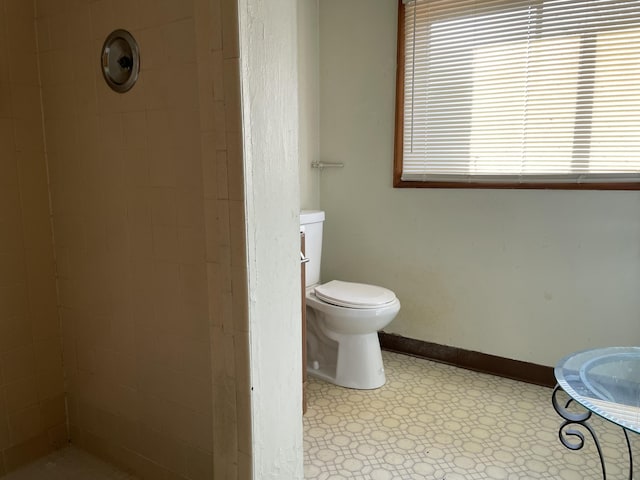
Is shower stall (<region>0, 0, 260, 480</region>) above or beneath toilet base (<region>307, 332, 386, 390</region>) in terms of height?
above

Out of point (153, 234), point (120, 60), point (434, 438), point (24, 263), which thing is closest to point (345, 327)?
point (434, 438)

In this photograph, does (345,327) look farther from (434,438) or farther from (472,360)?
(472,360)

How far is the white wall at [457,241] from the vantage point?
2049 mm

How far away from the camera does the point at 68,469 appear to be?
154cm

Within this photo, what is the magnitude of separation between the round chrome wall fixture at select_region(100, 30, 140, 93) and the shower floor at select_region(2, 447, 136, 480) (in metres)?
1.25

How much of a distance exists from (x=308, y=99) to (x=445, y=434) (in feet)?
6.31

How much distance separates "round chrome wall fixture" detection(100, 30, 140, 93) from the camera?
1.25 metres

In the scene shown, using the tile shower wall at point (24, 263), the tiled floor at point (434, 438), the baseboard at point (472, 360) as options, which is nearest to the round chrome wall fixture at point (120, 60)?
the tile shower wall at point (24, 263)

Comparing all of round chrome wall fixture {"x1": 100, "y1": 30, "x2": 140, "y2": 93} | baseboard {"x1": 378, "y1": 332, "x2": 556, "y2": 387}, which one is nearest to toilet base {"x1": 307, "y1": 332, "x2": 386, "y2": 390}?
baseboard {"x1": 378, "y1": 332, "x2": 556, "y2": 387}

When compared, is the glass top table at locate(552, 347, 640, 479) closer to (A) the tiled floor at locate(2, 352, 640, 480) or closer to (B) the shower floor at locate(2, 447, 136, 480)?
(A) the tiled floor at locate(2, 352, 640, 480)

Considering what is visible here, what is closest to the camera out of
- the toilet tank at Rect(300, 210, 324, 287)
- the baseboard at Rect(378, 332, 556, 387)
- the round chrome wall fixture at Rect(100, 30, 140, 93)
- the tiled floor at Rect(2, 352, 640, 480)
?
the round chrome wall fixture at Rect(100, 30, 140, 93)

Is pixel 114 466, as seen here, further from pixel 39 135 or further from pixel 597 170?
pixel 597 170

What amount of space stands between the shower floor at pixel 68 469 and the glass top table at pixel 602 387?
137 cm

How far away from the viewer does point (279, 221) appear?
3.71ft
